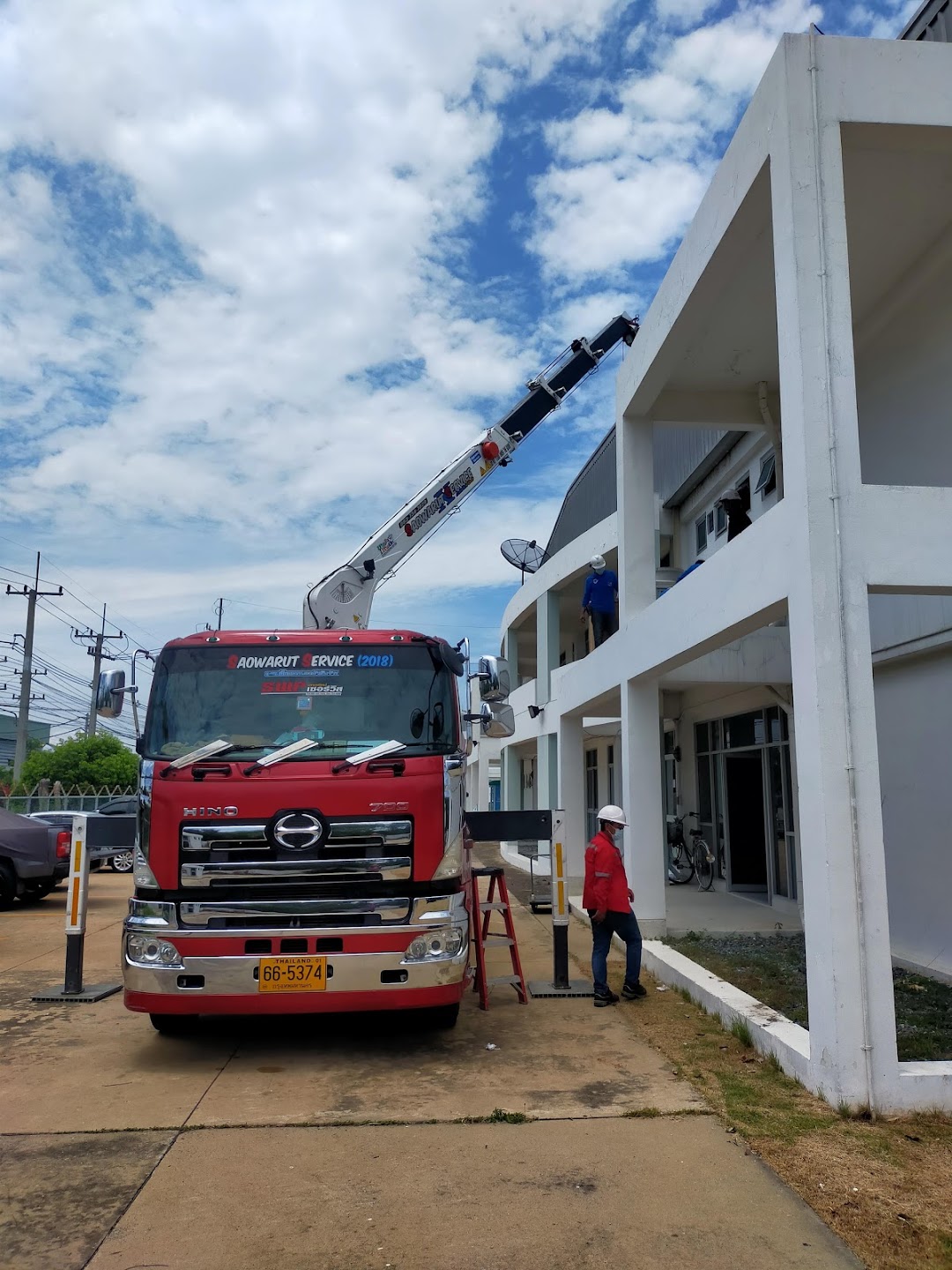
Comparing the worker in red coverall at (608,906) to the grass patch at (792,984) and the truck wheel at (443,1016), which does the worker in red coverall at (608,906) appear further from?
the truck wheel at (443,1016)

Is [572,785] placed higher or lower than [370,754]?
lower

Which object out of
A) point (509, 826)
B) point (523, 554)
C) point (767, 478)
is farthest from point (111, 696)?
point (523, 554)

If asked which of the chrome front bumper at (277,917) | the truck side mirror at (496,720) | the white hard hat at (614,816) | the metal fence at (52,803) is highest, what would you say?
the truck side mirror at (496,720)

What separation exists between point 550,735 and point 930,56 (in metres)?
14.3

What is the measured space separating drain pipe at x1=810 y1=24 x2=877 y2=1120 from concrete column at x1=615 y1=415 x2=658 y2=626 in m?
4.88

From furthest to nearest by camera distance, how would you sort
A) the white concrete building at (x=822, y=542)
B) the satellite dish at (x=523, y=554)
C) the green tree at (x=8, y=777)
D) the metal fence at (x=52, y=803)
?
the green tree at (x=8, y=777) → the metal fence at (x=52, y=803) → the satellite dish at (x=523, y=554) → the white concrete building at (x=822, y=542)

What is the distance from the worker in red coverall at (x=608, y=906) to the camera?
769 cm

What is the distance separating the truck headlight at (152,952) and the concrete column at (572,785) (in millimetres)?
10054

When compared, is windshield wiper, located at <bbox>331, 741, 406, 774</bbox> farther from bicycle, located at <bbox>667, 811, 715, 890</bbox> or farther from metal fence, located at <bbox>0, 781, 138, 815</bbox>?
metal fence, located at <bbox>0, 781, 138, 815</bbox>

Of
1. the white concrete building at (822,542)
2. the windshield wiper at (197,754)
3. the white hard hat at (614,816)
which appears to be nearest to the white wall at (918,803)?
the white concrete building at (822,542)

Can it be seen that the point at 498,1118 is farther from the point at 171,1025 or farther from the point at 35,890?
the point at 35,890

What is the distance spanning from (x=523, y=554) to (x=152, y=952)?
20230 mm

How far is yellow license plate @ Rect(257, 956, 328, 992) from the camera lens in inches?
224

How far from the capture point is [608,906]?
7.67 meters
